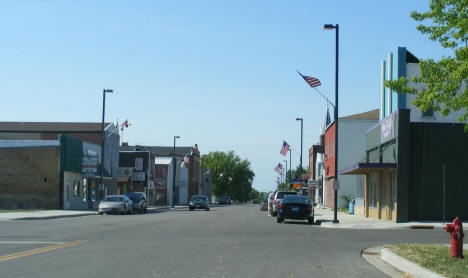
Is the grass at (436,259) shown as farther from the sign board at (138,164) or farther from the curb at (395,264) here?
the sign board at (138,164)

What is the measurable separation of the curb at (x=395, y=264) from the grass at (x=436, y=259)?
16 centimetres

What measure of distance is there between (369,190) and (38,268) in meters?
31.8

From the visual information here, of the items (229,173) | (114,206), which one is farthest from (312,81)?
(229,173)

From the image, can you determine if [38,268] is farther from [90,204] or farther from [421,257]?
[90,204]

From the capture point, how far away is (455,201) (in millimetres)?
31344

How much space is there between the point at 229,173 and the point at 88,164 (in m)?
93.6

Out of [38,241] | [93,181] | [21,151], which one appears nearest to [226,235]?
[38,241]

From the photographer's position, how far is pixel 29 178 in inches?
1937

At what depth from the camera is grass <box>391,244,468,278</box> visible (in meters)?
11.5

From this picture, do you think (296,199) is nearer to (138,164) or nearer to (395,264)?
(395,264)

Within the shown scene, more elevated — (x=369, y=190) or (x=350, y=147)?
(x=350, y=147)

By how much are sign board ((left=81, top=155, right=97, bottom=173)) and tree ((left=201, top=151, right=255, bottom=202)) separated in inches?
3575

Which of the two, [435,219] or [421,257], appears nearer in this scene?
[421,257]

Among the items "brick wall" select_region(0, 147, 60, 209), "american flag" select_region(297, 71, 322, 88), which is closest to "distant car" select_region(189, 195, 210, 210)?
"brick wall" select_region(0, 147, 60, 209)
